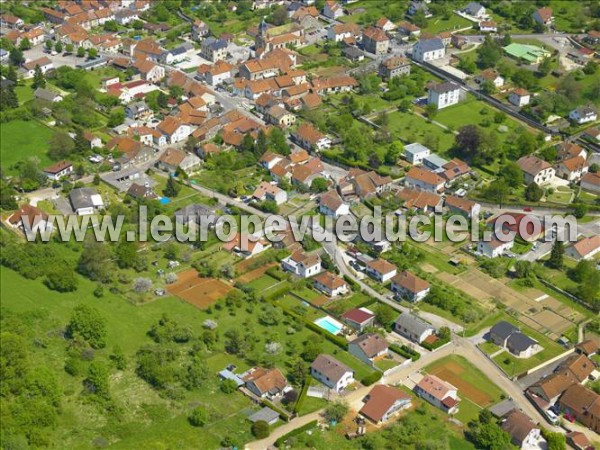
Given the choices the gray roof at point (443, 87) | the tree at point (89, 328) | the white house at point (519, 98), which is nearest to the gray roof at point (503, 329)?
the tree at point (89, 328)

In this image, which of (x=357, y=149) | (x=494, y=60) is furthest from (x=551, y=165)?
(x=494, y=60)

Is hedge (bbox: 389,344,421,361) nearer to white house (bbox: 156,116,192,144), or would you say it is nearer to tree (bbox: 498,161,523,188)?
tree (bbox: 498,161,523,188)

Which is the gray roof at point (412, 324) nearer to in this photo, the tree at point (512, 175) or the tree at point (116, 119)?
the tree at point (512, 175)

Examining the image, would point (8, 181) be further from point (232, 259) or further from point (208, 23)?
point (208, 23)

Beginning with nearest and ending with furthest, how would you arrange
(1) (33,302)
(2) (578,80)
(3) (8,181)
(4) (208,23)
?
(1) (33,302)
(3) (8,181)
(2) (578,80)
(4) (208,23)

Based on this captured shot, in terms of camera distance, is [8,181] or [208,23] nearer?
[8,181]
